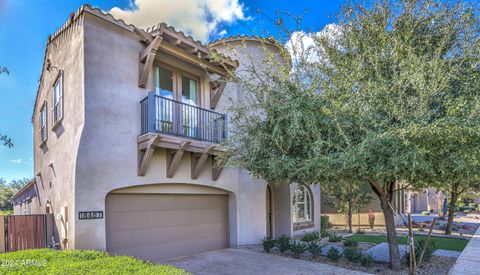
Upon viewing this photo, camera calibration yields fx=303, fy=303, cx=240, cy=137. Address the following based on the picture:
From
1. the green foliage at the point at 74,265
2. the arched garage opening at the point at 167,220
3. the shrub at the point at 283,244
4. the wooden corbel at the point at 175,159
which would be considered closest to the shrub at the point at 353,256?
the shrub at the point at 283,244

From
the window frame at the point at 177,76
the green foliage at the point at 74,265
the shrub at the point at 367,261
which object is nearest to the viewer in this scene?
the green foliage at the point at 74,265

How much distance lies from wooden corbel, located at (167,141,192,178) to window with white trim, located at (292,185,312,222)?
7.36m

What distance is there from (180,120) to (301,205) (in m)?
8.51

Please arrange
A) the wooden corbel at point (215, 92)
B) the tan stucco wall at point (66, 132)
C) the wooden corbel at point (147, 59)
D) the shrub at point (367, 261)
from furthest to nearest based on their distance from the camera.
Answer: the wooden corbel at point (215, 92), the wooden corbel at point (147, 59), the shrub at point (367, 261), the tan stucco wall at point (66, 132)

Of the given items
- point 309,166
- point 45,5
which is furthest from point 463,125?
point 45,5

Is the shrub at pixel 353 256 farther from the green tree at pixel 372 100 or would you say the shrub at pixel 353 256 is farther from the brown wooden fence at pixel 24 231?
the brown wooden fence at pixel 24 231

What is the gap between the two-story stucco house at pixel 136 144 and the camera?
7.37 meters

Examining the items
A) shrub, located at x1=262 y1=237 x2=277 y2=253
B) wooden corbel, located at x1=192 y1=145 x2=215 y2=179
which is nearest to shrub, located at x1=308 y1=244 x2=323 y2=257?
shrub, located at x1=262 y1=237 x2=277 y2=253

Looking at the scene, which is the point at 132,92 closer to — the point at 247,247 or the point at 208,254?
the point at 208,254

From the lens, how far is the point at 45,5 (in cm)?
789

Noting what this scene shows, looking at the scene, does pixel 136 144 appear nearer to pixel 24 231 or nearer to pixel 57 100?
pixel 57 100

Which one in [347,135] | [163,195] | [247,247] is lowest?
[247,247]

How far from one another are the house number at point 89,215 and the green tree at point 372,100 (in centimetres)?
371

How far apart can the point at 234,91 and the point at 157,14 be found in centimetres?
378
